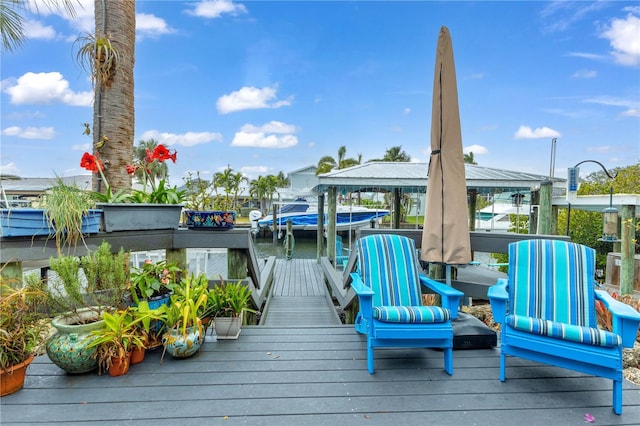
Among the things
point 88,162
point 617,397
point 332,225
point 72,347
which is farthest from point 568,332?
point 332,225

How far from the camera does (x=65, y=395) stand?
195 centimetres

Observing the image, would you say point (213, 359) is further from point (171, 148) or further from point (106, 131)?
point (106, 131)

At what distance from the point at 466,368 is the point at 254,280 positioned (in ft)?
7.77

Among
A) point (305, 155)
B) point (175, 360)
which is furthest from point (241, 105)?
point (175, 360)

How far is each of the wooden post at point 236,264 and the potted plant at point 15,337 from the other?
58.6 inches

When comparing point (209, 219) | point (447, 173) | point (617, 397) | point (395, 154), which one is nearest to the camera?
point (617, 397)

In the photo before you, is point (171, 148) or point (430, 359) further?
point (171, 148)

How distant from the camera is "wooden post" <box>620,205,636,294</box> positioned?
6.30 m

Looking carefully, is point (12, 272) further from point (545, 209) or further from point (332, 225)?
point (545, 209)

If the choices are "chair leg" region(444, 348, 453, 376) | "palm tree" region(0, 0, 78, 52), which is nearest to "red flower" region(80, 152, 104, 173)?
"palm tree" region(0, 0, 78, 52)

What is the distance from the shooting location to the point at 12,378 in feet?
6.39

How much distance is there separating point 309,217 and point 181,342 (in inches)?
719

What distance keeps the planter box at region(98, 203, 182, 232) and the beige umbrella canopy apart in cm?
234

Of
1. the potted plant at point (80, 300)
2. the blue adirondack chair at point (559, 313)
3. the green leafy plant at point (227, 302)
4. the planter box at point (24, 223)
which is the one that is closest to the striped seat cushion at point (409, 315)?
the blue adirondack chair at point (559, 313)
